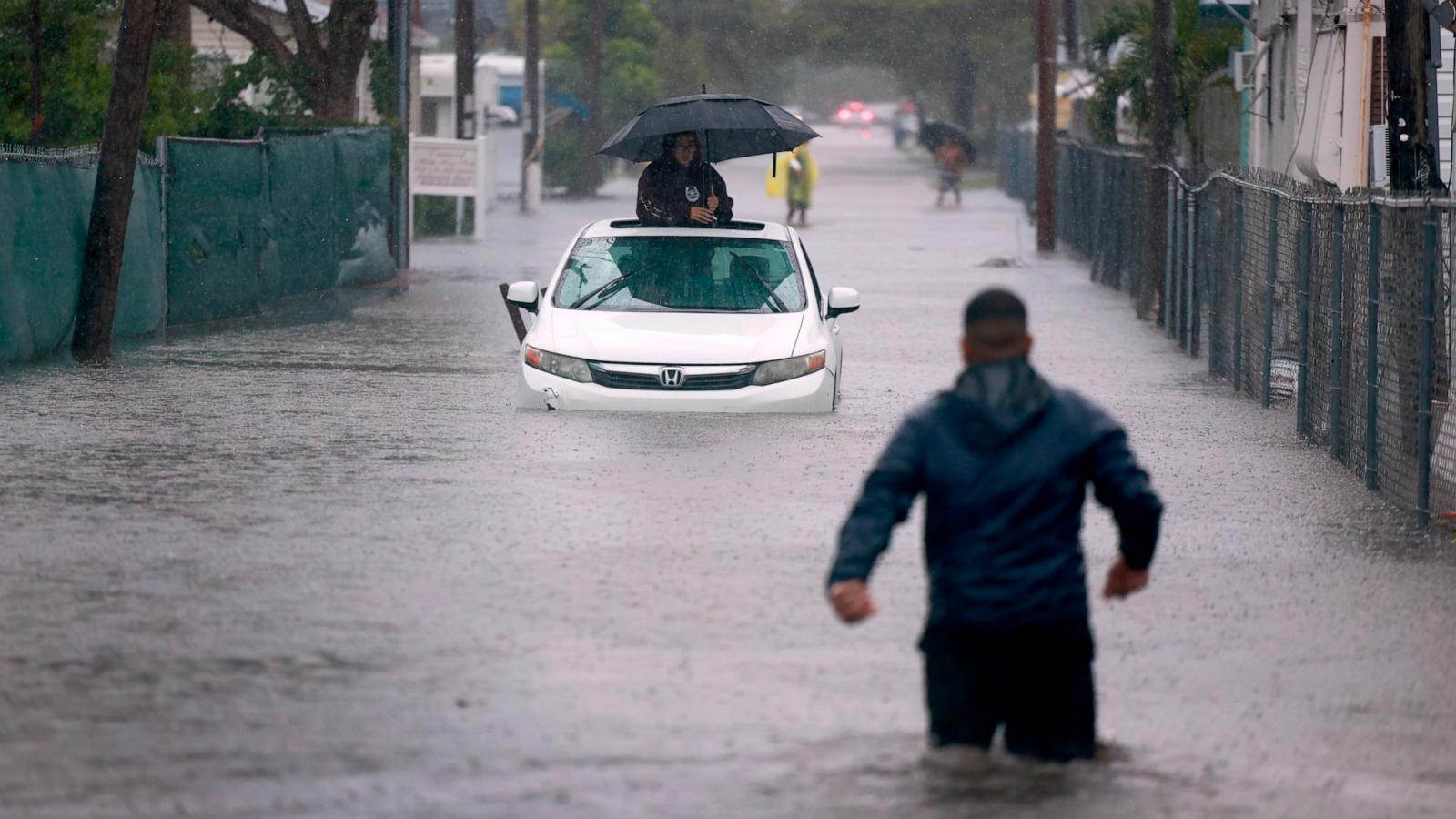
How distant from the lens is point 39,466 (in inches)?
464

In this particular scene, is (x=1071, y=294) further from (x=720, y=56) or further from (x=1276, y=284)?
(x=720, y=56)

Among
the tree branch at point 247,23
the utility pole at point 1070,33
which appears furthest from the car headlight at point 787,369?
the utility pole at point 1070,33

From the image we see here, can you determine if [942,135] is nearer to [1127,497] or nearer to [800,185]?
[800,185]

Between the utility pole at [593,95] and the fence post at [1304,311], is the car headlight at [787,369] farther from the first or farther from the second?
the utility pole at [593,95]

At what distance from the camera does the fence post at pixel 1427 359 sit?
10.2m

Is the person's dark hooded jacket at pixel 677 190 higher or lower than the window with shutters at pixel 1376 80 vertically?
lower

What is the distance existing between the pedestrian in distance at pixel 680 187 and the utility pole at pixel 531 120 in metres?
29.8

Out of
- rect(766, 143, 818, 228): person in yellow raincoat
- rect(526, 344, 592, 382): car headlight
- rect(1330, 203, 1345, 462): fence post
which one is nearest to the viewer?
rect(1330, 203, 1345, 462): fence post

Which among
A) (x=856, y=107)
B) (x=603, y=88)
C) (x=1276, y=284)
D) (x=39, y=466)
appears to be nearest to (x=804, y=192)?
(x=603, y=88)

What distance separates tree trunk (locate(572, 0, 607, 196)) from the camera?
5534 cm

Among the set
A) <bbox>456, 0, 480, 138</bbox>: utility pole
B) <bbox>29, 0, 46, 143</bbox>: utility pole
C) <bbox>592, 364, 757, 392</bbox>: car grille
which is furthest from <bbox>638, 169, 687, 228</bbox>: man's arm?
<bbox>456, 0, 480, 138</bbox>: utility pole

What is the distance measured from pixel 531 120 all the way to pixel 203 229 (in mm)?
28911

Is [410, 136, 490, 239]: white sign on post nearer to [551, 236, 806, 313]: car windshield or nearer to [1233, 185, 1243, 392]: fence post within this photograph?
[1233, 185, 1243, 392]: fence post

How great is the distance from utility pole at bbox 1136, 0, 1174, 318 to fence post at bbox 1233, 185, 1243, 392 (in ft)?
16.5
